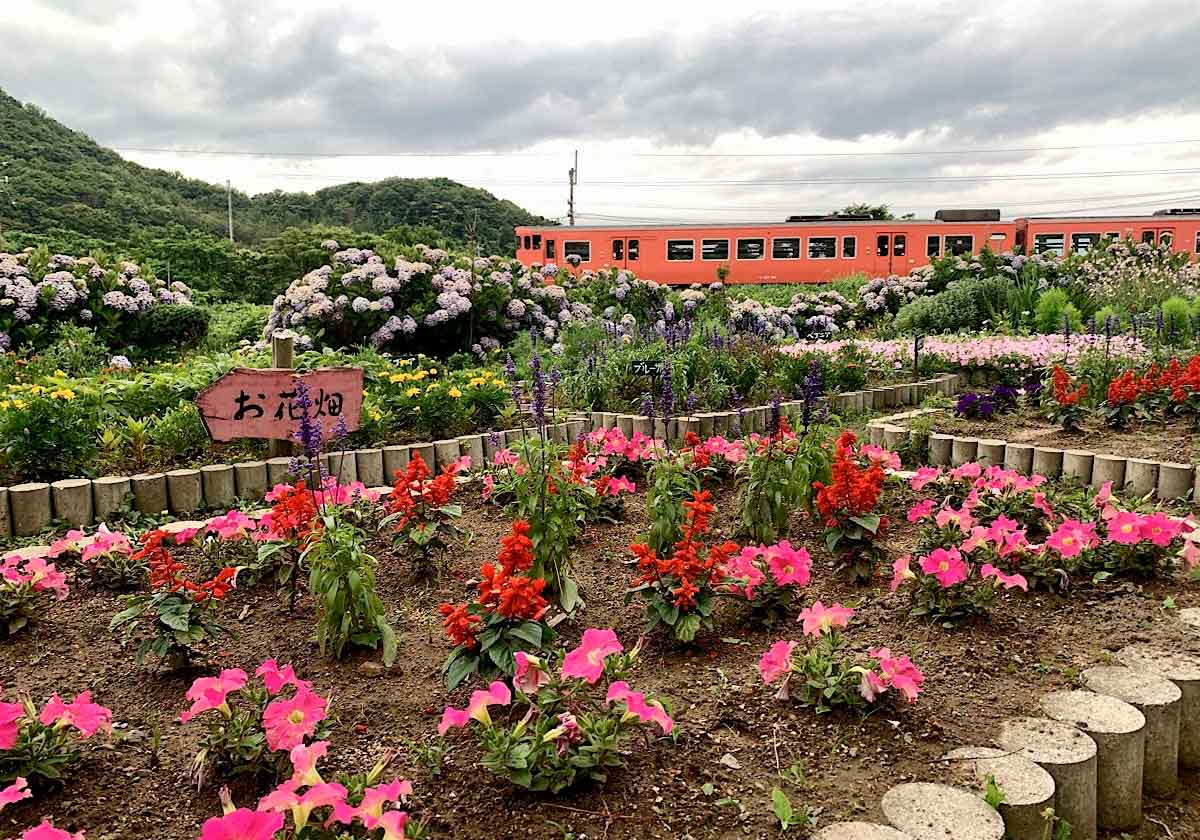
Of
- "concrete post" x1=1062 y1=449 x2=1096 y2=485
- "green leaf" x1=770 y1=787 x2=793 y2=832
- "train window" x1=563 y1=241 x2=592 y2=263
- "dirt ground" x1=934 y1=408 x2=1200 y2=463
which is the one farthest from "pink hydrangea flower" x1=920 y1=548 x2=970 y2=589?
"train window" x1=563 y1=241 x2=592 y2=263

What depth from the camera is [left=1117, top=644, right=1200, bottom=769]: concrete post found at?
6.32 feet

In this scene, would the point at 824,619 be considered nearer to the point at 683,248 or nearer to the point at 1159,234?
the point at 683,248

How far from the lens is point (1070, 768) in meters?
1.55

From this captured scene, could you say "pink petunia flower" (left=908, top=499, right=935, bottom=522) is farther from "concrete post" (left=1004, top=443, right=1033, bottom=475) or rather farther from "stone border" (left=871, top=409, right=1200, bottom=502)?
"concrete post" (left=1004, top=443, right=1033, bottom=475)

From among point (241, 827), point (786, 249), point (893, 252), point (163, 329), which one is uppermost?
point (786, 249)

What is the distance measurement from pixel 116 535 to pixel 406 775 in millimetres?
1521

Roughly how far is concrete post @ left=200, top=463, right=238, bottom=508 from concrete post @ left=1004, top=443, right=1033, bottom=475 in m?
3.58

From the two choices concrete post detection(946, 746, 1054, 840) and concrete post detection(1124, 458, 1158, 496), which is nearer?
concrete post detection(946, 746, 1054, 840)

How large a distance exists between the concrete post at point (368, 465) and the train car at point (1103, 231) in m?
15.7

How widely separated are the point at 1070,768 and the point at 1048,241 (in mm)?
18457

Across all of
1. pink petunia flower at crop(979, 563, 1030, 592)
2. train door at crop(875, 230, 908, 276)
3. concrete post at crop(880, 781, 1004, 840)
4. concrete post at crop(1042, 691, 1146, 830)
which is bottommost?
concrete post at crop(1042, 691, 1146, 830)

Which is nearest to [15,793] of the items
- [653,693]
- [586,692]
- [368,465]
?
[586,692]

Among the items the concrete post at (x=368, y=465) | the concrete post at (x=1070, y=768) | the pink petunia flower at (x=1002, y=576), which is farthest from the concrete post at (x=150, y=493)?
the concrete post at (x=1070, y=768)

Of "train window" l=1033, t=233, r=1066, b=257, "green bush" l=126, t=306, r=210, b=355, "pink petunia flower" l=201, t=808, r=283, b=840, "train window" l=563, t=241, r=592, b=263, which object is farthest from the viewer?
"train window" l=563, t=241, r=592, b=263
